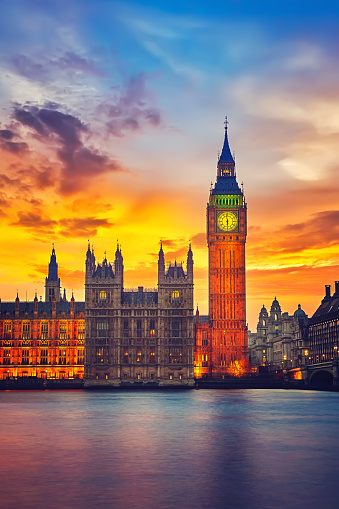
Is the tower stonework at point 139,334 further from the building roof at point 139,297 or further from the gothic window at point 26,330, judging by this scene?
the gothic window at point 26,330

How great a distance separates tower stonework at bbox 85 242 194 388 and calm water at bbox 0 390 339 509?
100.0 metres

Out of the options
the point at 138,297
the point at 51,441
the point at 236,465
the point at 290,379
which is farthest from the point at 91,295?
the point at 236,465

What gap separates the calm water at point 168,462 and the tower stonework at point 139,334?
100.0 metres

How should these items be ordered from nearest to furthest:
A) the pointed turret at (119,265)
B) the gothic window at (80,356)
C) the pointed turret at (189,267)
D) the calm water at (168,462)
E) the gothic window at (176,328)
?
the calm water at (168,462), the gothic window at (176,328), the pointed turret at (119,265), the pointed turret at (189,267), the gothic window at (80,356)

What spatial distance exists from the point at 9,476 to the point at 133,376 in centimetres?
14342

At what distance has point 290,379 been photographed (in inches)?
7146

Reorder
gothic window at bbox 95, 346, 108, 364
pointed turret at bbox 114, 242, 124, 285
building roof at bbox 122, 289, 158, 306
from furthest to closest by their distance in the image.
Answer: building roof at bbox 122, 289, 158, 306 < pointed turret at bbox 114, 242, 124, 285 < gothic window at bbox 95, 346, 108, 364

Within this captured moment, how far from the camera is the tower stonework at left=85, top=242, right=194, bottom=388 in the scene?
598ft

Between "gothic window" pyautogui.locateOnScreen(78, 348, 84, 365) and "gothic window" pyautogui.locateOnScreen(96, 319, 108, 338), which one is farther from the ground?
"gothic window" pyautogui.locateOnScreen(96, 319, 108, 338)

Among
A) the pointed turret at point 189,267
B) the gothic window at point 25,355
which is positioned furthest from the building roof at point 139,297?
the gothic window at point 25,355

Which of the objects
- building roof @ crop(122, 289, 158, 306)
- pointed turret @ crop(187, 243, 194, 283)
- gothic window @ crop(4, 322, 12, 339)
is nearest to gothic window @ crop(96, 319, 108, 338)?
building roof @ crop(122, 289, 158, 306)

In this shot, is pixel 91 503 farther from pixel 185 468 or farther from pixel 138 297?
pixel 138 297

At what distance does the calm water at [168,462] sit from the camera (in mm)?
35000

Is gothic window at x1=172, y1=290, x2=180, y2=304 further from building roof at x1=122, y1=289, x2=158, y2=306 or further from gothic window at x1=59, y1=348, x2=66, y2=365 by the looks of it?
gothic window at x1=59, y1=348, x2=66, y2=365
